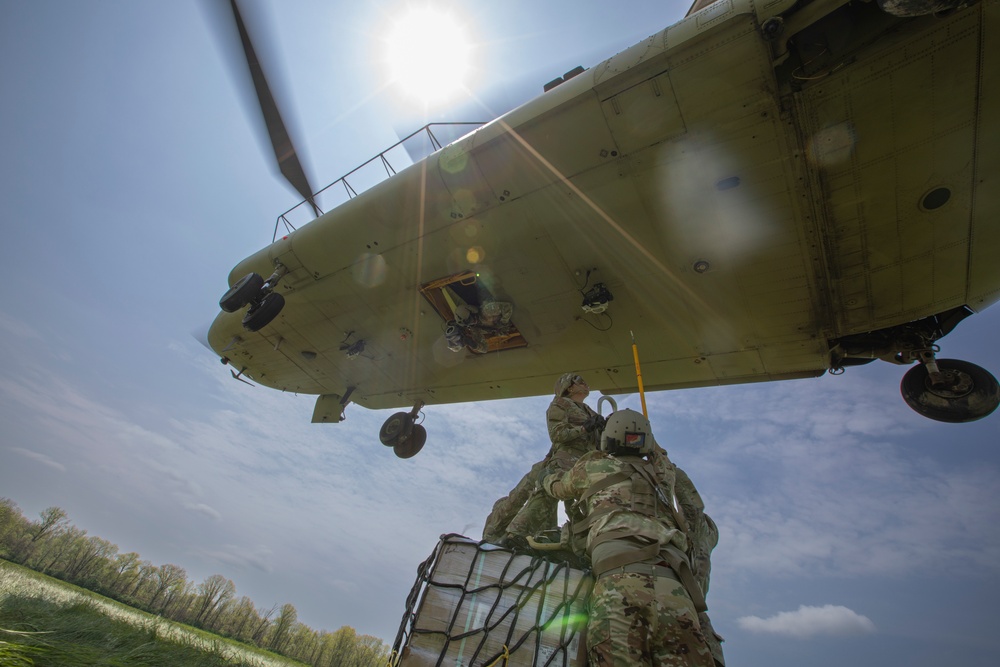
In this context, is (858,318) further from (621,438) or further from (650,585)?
(650,585)

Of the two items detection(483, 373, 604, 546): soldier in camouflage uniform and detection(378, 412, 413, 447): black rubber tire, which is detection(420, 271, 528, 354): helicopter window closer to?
detection(483, 373, 604, 546): soldier in camouflage uniform

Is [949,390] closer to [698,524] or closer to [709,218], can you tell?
[709,218]

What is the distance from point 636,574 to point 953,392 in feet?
18.8

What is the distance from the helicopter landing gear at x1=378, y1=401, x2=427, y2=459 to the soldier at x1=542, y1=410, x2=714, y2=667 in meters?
7.21

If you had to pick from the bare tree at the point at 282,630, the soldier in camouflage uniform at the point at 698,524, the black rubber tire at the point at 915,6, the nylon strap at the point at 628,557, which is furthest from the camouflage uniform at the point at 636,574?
the bare tree at the point at 282,630

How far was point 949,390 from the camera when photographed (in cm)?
512

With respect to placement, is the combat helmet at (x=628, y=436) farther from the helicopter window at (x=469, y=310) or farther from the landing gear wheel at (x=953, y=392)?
the landing gear wheel at (x=953, y=392)

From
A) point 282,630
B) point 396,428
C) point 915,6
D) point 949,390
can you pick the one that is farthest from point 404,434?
point 282,630

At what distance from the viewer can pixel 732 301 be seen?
18.8 feet

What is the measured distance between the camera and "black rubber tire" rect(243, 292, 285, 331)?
22.2ft

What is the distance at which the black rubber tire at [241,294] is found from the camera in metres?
6.67

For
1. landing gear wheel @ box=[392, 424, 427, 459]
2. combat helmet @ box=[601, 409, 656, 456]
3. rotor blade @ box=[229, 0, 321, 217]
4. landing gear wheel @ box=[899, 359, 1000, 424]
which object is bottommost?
combat helmet @ box=[601, 409, 656, 456]

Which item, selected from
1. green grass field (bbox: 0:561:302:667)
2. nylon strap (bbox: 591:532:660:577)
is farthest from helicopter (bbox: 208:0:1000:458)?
green grass field (bbox: 0:561:302:667)

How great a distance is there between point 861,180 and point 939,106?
2.48 feet
